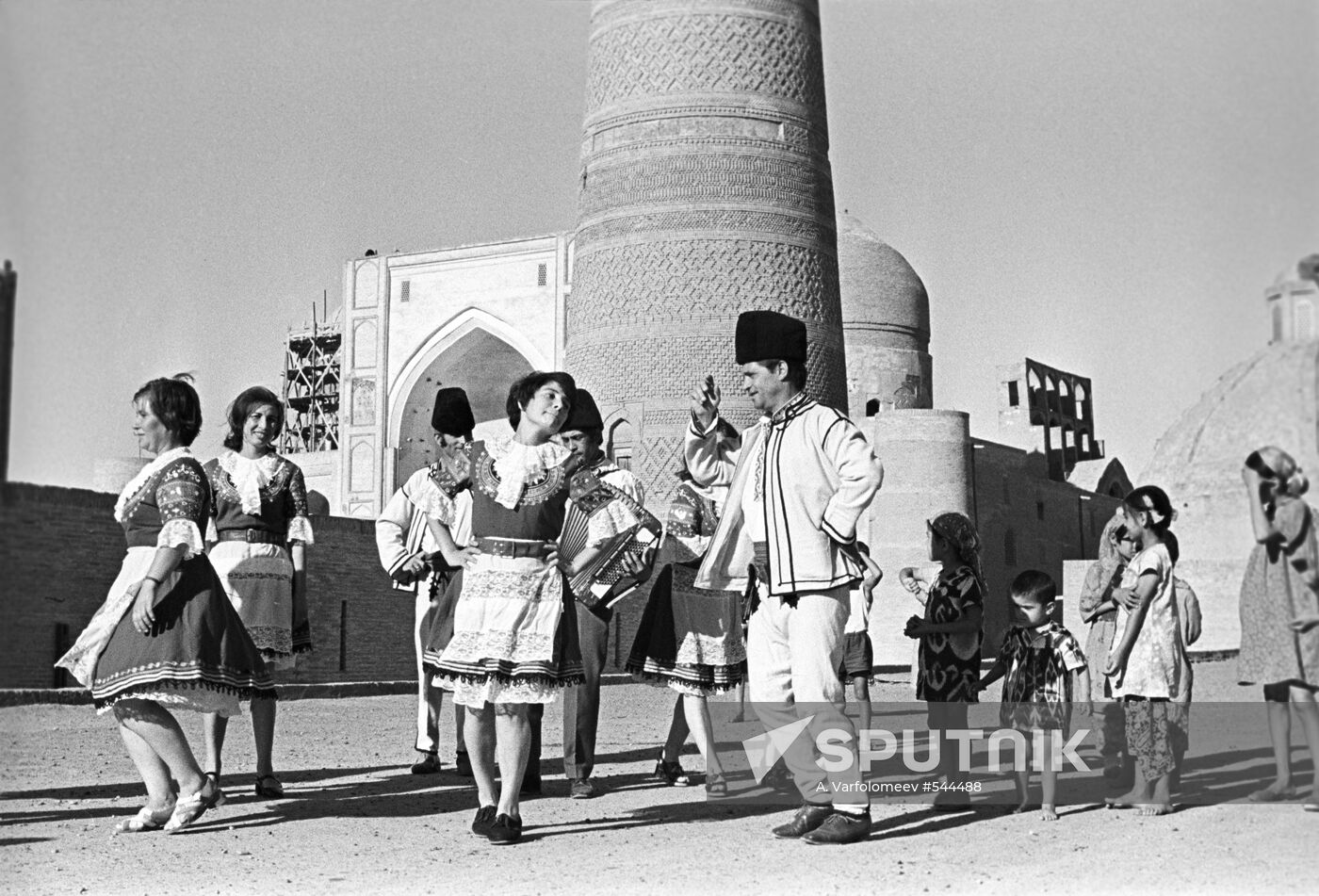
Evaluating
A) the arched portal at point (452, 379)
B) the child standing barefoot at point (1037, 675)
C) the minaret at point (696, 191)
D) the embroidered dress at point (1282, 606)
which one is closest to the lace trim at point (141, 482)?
the child standing barefoot at point (1037, 675)

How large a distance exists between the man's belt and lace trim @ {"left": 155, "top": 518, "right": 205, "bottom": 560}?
2.74 feet

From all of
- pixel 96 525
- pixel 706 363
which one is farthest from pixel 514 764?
pixel 706 363

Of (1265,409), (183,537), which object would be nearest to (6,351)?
(183,537)

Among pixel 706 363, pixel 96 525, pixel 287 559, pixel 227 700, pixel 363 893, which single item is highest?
pixel 706 363

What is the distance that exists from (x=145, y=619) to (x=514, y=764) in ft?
3.76

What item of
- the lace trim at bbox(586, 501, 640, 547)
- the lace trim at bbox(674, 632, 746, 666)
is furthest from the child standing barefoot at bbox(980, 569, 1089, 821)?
the lace trim at bbox(586, 501, 640, 547)

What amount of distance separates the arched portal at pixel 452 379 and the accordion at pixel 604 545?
28871 mm

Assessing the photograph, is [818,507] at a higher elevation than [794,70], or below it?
below

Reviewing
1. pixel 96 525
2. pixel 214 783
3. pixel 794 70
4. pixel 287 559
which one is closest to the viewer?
pixel 214 783

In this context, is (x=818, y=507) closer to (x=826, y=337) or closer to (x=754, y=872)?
(x=754, y=872)

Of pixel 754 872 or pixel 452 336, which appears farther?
pixel 452 336

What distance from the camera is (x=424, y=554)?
254 inches

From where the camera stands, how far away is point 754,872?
416 centimetres

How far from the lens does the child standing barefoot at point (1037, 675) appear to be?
5.50 meters
